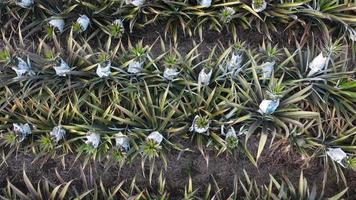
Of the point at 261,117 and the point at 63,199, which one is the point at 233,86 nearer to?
the point at 261,117

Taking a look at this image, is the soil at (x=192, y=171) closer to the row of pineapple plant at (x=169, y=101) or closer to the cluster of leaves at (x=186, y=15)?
the row of pineapple plant at (x=169, y=101)

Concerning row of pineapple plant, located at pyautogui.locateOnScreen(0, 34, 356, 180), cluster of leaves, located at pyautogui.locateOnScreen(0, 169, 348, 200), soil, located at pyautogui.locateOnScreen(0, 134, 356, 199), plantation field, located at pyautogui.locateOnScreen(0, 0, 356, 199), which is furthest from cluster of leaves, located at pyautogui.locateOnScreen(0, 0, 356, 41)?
cluster of leaves, located at pyautogui.locateOnScreen(0, 169, 348, 200)

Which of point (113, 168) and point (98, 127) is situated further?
point (113, 168)

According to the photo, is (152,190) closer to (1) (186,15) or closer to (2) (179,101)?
(2) (179,101)

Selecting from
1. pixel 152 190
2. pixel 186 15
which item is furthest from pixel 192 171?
pixel 186 15

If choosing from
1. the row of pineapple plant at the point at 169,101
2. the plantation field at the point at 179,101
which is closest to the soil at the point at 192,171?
the plantation field at the point at 179,101

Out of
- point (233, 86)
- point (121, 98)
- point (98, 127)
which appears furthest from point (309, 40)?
point (98, 127)
